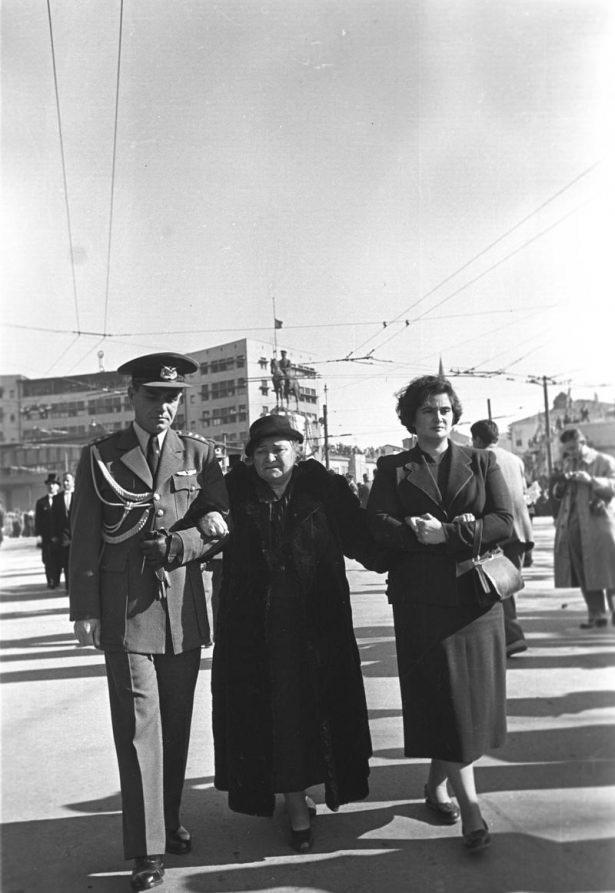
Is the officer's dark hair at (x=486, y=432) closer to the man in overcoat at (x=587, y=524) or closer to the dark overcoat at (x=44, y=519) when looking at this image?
the man in overcoat at (x=587, y=524)

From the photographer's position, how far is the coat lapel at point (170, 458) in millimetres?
2926

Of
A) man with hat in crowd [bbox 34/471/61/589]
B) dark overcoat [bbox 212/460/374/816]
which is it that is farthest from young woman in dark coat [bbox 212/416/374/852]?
man with hat in crowd [bbox 34/471/61/589]

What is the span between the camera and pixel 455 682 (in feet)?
9.27

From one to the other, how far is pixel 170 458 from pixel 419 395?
41.2 inches

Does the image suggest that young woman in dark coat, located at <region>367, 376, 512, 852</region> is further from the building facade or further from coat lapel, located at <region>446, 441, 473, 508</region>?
the building facade

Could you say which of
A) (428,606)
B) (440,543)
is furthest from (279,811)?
(440,543)

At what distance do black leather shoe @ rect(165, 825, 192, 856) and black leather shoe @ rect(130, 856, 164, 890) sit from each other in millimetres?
188

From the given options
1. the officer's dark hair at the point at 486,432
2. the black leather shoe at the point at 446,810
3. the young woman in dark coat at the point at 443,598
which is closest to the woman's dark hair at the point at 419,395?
the young woman in dark coat at the point at 443,598

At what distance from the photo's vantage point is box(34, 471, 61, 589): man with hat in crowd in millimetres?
10797

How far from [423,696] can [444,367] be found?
145 cm

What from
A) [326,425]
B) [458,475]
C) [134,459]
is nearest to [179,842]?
[134,459]

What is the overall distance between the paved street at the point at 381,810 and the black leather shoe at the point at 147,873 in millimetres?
53

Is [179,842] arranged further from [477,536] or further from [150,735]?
[477,536]

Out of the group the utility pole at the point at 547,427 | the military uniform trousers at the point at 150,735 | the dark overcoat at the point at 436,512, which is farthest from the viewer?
the utility pole at the point at 547,427
